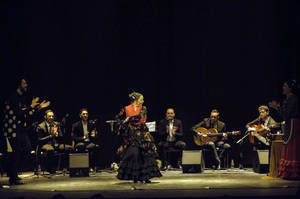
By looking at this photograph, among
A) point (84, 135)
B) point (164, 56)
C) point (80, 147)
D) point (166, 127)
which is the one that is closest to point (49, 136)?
point (80, 147)

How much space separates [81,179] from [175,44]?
463 cm

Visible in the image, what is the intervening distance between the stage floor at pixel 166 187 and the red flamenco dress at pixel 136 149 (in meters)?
0.19

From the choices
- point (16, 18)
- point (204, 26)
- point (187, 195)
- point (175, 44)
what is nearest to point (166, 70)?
point (175, 44)

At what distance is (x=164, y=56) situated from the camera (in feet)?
38.7

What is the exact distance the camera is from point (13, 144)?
7.82 metres

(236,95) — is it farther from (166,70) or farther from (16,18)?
(16,18)

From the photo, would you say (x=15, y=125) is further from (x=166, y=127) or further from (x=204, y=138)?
(x=204, y=138)

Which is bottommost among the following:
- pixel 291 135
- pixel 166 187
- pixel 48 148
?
pixel 166 187

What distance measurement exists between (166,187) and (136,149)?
941 mm

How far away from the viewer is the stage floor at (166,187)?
6209 millimetres

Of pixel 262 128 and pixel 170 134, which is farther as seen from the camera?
pixel 170 134

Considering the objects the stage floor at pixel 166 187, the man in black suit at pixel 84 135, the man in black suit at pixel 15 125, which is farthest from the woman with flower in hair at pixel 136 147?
the man in black suit at pixel 84 135

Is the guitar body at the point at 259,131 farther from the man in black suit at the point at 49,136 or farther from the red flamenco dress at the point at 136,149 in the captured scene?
the man in black suit at the point at 49,136

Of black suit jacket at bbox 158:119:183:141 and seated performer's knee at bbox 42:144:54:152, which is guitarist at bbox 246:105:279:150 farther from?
seated performer's knee at bbox 42:144:54:152
